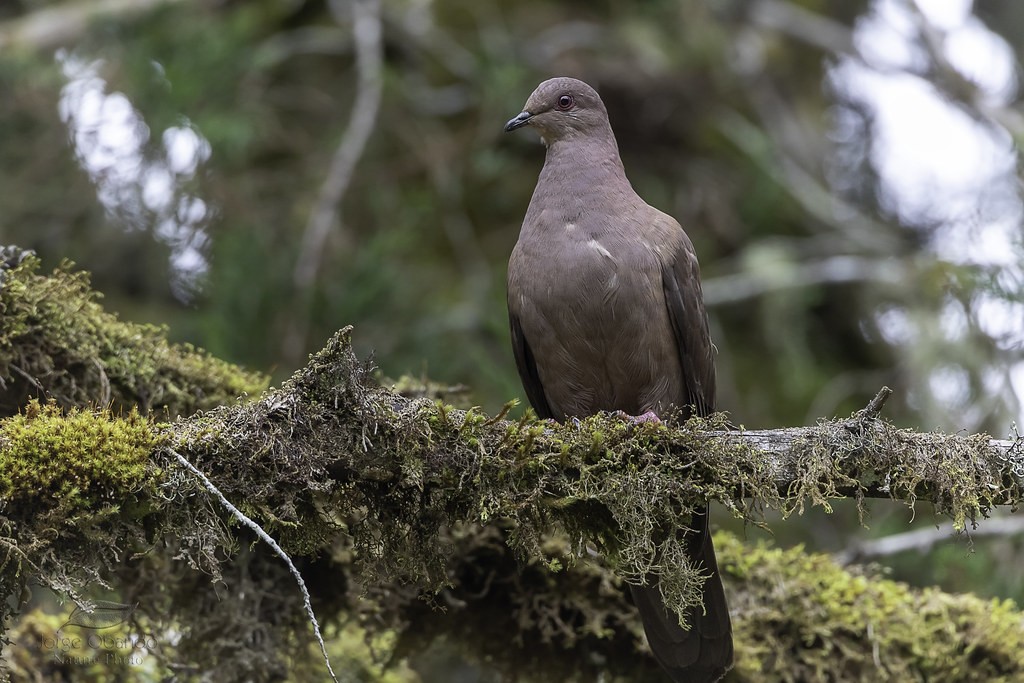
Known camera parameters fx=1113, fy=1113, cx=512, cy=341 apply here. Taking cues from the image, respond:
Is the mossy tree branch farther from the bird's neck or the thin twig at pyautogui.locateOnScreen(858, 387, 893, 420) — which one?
the bird's neck

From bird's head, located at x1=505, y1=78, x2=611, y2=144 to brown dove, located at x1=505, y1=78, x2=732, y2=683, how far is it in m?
0.39

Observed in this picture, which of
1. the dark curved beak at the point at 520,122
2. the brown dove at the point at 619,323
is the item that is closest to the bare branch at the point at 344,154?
the dark curved beak at the point at 520,122

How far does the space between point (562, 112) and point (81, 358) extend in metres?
2.75

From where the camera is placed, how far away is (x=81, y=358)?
461 centimetres

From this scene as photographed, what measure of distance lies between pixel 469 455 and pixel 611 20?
26.7 ft

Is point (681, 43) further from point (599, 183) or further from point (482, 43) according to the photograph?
point (599, 183)

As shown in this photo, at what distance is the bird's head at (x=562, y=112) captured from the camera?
587 centimetres

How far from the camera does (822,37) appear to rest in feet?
34.1

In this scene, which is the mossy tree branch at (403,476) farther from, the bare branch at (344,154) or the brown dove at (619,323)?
the bare branch at (344,154)

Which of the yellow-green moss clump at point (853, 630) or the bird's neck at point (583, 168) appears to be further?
the bird's neck at point (583, 168)

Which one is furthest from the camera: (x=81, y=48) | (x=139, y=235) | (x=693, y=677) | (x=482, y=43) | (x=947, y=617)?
(x=482, y=43)

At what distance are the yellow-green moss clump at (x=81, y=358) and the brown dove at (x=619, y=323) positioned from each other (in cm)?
132

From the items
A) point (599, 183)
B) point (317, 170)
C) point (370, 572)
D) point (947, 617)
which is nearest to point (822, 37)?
point (317, 170)

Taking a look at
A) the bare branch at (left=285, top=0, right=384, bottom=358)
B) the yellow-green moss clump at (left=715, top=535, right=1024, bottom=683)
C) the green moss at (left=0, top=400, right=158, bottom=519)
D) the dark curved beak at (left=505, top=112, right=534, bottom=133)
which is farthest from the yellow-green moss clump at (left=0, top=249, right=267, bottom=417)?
the yellow-green moss clump at (left=715, top=535, right=1024, bottom=683)
